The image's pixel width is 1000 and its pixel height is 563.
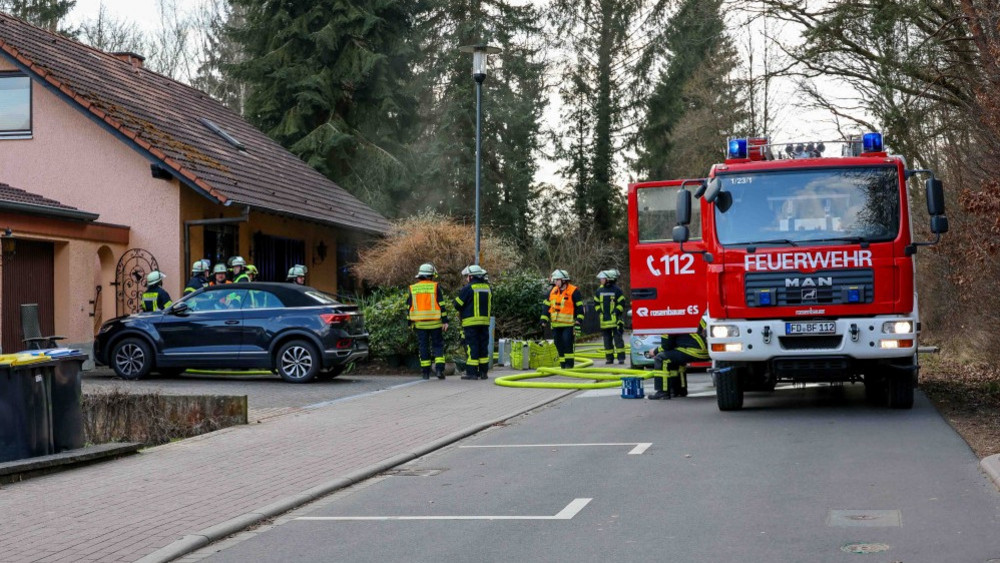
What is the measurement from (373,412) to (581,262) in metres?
26.1

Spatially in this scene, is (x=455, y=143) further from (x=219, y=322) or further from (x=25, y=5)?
(x=219, y=322)

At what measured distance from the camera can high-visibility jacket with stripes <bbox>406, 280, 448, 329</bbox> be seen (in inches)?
756

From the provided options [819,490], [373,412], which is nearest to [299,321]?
[373,412]

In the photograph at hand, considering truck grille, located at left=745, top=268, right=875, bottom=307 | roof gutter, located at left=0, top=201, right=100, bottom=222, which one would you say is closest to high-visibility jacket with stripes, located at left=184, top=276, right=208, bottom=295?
roof gutter, located at left=0, top=201, right=100, bottom=222

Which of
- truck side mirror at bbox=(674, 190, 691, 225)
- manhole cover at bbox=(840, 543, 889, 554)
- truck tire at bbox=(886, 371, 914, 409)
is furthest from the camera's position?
truck tire at bbox=(886, 371, 914, 409)

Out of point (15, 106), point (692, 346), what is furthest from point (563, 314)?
point (15, 106)

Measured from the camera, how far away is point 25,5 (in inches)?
1487

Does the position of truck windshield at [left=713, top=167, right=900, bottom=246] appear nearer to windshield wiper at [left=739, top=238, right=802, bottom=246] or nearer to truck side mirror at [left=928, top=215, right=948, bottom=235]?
windshield wiper at [left=739, top=238, right=802, bottom=246]

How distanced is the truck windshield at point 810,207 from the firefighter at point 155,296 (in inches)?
428

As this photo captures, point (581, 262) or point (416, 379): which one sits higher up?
point (581, 262)

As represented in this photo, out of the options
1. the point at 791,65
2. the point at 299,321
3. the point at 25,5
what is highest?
the point at 25,5

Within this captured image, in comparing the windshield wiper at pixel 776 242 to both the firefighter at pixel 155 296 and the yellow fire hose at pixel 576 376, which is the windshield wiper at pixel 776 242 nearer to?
the yellow fire hose at pixel 576 376

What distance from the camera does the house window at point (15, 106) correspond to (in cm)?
2311

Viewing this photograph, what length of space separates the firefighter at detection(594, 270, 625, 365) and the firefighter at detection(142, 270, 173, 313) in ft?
28.6
